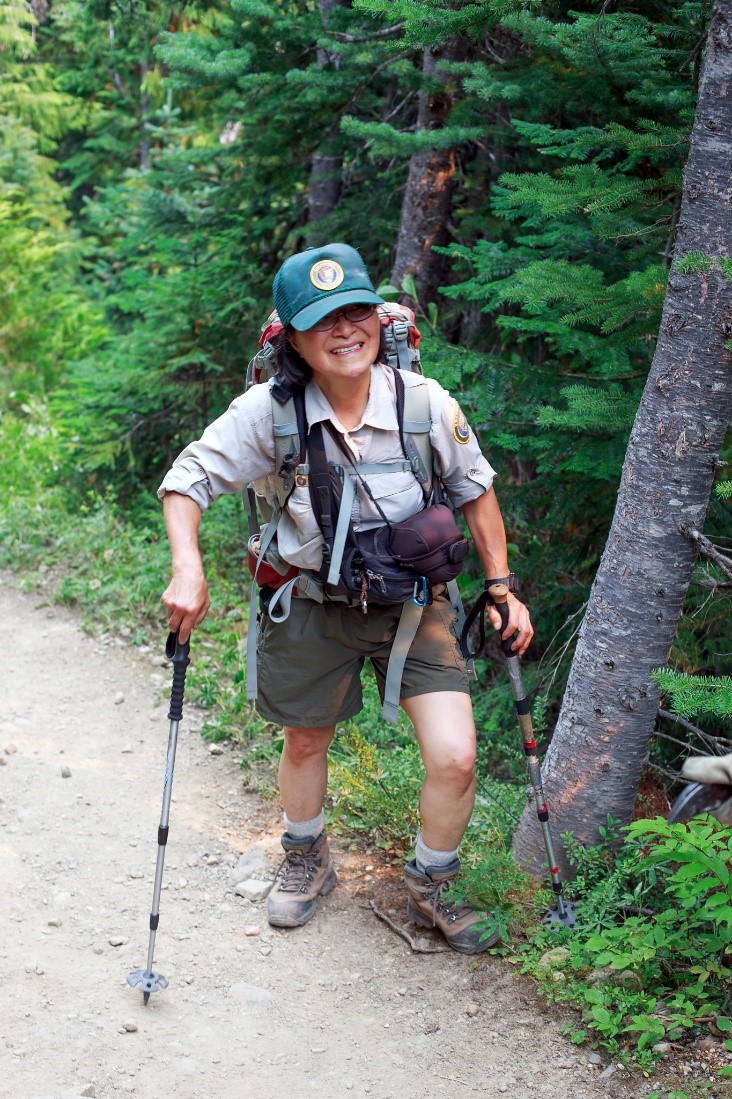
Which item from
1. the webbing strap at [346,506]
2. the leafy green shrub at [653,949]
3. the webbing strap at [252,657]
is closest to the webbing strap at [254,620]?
the webbing strap at [252,657]

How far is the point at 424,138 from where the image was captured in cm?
553

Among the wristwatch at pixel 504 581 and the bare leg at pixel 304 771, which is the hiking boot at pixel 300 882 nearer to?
the bare leg at pixel 304 771

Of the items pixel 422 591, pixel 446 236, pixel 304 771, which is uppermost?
pixel 446 236

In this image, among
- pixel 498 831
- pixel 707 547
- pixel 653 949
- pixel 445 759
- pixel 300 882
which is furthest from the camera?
pixel 498 831

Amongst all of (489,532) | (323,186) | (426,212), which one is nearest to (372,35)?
(426,212)

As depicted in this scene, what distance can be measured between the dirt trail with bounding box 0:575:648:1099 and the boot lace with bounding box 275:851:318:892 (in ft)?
0.52

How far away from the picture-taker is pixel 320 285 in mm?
3779

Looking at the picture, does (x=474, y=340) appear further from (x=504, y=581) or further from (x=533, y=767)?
(x=533, y=767)

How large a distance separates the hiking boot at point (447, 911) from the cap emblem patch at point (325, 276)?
2271 mm

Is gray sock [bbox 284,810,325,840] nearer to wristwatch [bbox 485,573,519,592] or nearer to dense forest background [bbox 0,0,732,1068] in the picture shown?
dense forest background [bbox 0,0,732,1068]

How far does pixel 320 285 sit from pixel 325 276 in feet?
0.12

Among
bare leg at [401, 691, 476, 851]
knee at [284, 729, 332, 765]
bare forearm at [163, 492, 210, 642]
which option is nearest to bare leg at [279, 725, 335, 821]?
knee at [284, 729, 332, 765]

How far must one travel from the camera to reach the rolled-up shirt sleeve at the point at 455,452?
13.0 feet

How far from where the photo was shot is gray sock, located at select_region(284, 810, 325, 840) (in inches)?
184
